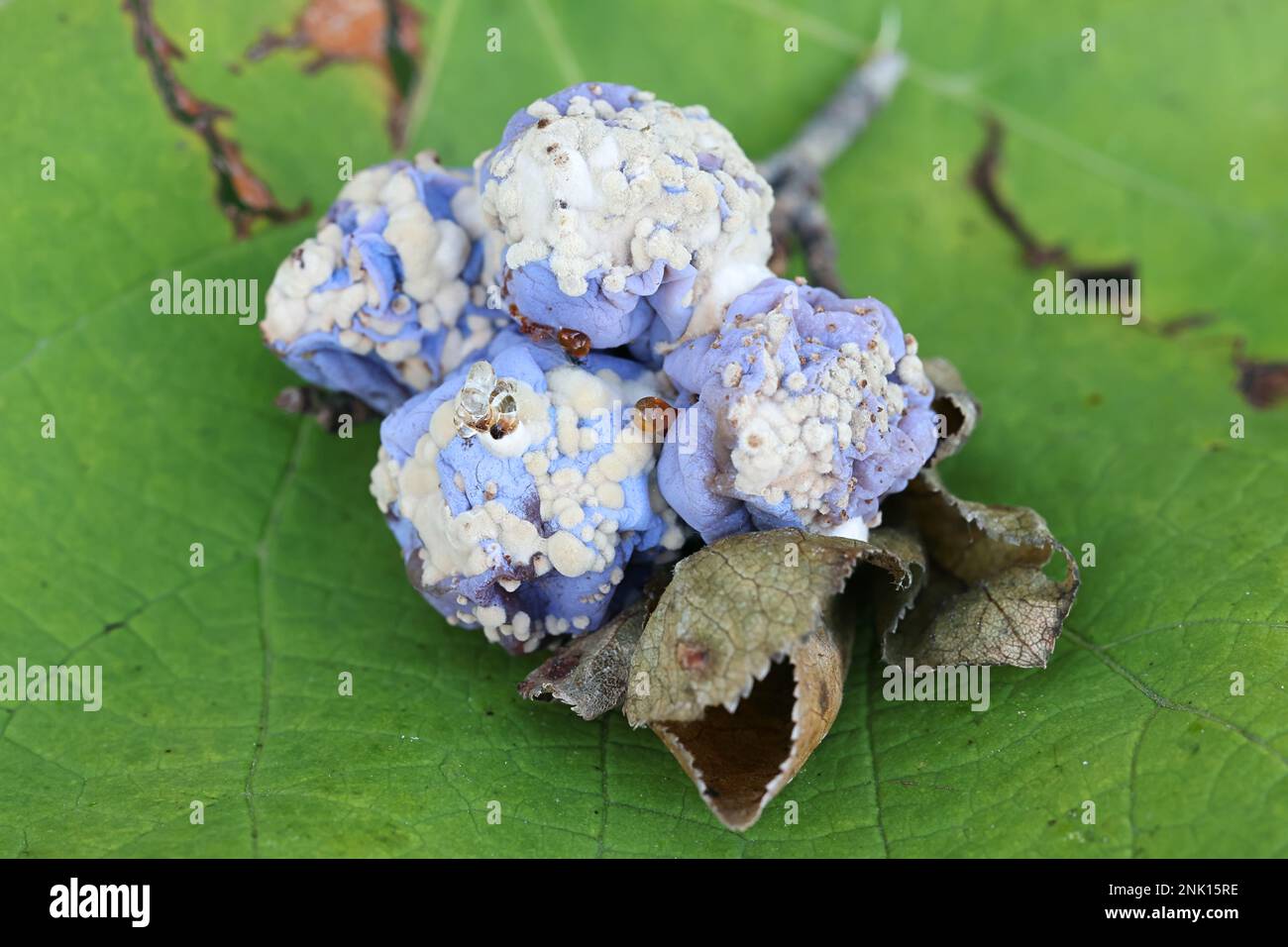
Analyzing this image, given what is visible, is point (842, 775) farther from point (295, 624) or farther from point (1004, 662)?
point (295, 624)

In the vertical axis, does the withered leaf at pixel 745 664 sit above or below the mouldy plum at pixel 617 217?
below

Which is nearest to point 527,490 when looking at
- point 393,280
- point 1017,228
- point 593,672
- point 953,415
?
point 593,672

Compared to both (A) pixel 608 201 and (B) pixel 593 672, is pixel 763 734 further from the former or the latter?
(A) pixel 608 201

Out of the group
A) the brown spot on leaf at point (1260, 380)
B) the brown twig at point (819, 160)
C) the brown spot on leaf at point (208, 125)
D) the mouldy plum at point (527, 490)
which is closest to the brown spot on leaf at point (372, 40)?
the brown spot on leaf at point (208, 125)

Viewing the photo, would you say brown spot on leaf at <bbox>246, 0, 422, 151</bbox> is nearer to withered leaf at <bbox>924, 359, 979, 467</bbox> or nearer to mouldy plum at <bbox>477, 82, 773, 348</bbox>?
mouldy plum at <bbox>477, 82, 773, 348</bbox>

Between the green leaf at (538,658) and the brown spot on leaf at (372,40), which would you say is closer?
the green leaf at (538,658)

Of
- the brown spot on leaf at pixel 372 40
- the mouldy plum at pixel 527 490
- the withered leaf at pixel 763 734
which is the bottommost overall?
the withered leaf at pixel 763 734

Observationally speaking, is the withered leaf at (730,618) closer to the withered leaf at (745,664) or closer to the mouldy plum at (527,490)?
the withered leaf at (745,664)

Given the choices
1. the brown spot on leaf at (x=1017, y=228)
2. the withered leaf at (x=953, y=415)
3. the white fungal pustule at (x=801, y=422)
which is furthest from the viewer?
the brown spot on leaf at (x=1017, y=228)

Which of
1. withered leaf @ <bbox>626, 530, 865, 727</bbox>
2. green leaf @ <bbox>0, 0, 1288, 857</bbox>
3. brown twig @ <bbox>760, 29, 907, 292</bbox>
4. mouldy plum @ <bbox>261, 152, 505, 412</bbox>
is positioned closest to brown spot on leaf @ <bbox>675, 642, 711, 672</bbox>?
withered leaf @ <bbox>626, 530, 865, 727</bbox>
